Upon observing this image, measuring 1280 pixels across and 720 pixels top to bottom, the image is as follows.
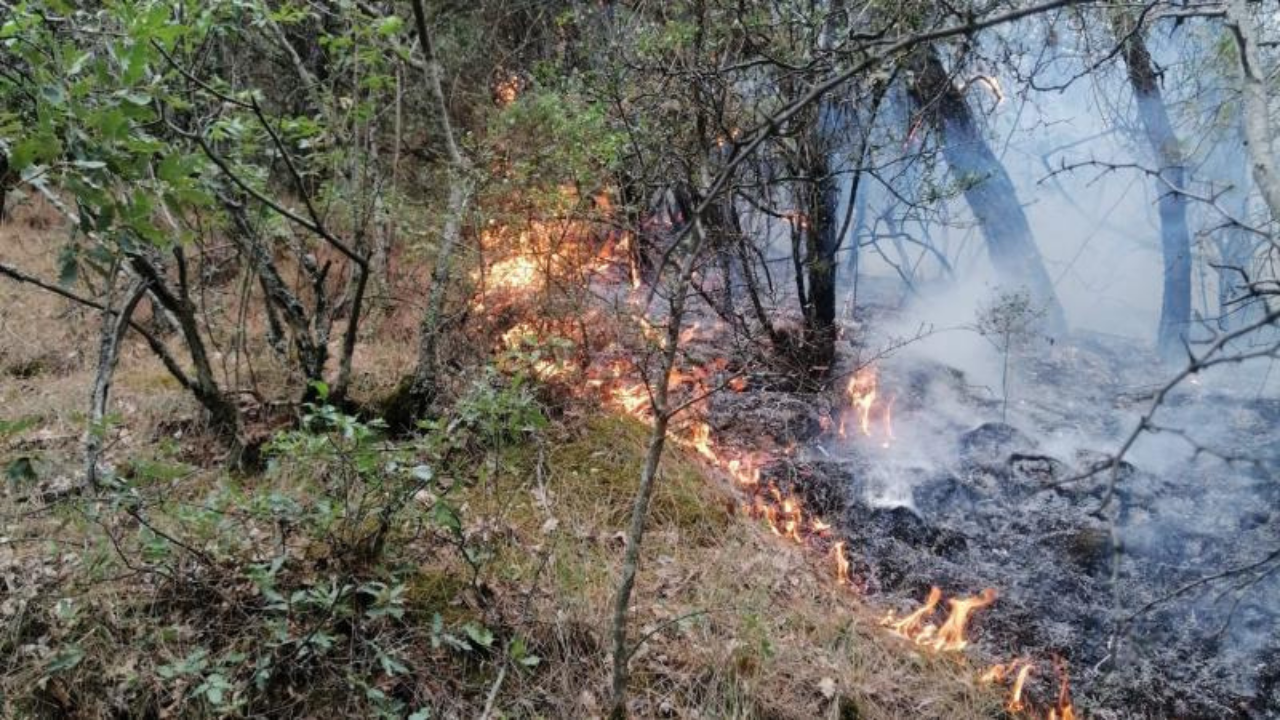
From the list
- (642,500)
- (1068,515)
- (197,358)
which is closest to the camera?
(642,500)

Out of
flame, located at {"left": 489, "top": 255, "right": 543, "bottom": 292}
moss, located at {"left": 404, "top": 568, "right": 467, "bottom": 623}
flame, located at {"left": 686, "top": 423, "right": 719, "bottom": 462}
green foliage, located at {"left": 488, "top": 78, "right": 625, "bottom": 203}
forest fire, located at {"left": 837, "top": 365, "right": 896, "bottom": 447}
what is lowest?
moss, located at {"left": 404, "top": 568, "right": 467, "bottom": 623}

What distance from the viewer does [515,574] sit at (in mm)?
3580

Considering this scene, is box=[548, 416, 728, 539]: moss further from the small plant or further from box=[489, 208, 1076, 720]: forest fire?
the small plant

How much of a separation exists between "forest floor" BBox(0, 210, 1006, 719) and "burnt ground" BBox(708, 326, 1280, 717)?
0.68 metres

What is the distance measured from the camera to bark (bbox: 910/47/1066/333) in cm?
677

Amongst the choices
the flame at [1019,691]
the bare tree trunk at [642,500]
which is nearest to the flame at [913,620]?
the flame at [1019,691]

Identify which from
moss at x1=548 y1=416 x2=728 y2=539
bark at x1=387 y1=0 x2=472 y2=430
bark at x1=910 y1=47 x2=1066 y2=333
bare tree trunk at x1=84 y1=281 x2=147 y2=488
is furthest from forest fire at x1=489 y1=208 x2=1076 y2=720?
bark at x1=910 y1=47 x2=1066 y2=333

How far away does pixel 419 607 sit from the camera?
128 inches

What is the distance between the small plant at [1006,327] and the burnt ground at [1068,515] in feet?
0.68

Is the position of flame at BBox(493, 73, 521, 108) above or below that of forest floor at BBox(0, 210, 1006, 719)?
above

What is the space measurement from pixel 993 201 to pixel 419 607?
704cm

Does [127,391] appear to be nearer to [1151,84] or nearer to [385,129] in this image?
[385,129]

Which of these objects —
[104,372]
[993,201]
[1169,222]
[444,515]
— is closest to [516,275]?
[104,372]

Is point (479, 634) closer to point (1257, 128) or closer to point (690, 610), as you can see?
point (690, 610)
